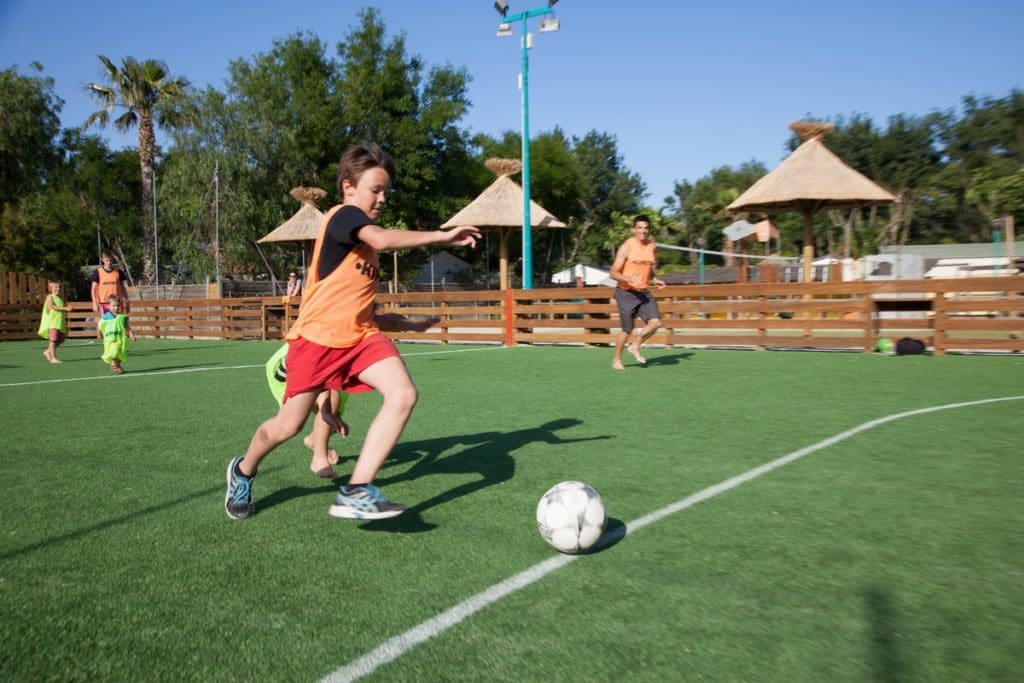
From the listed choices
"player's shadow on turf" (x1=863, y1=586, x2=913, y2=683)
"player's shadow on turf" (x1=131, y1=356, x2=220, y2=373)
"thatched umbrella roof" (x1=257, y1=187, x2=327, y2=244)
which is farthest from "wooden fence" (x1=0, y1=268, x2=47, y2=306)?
"player's shadow on turf" (x1=863, y1=586, x2=913, y2=683)

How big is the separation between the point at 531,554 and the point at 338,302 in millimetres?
1478

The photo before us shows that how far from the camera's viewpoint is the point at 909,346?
13.3m

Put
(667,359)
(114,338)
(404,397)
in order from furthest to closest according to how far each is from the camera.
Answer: (667,359), (114,338), (404,397)

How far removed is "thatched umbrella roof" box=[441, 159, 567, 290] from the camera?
24.4 m

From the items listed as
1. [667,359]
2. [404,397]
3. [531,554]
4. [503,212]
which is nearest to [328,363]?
[404,397]

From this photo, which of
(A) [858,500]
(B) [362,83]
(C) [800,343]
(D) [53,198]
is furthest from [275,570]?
(D) [53,198]

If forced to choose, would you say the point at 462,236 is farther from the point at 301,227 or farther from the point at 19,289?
the point at 19,289

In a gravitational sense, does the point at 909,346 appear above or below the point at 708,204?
below

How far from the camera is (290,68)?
37.8m

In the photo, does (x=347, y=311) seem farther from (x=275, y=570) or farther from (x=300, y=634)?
(x=300, y=634)

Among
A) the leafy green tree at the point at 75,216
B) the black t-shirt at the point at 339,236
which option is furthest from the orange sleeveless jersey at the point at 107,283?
the leafy green tree at the point at 75,216

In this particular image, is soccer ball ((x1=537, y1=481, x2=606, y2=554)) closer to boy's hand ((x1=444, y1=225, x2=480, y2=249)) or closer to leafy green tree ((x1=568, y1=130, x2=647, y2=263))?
boy's hand ((x1=444, y1=225, x2=480, y2=249))

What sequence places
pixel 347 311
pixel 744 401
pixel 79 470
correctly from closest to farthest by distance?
pixel 347 311 → pixel 79 470 → pixel 744 401

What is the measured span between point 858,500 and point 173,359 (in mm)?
13987
